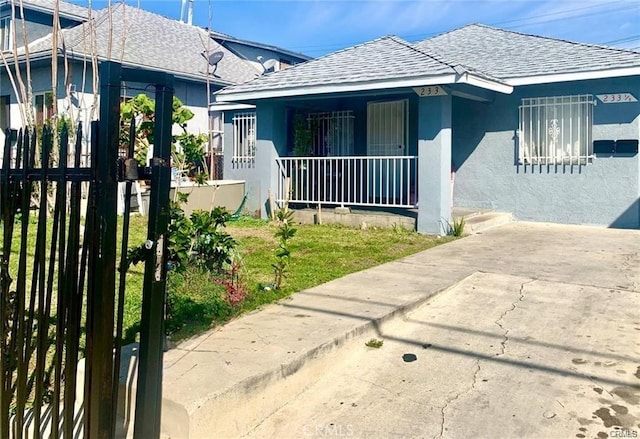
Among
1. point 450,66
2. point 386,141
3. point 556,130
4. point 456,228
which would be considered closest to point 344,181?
point 386,141

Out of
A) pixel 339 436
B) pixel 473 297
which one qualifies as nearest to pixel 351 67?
pixel 473 297

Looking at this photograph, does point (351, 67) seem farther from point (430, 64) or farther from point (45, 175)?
point (45, 175)

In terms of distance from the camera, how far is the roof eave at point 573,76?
31.5 feet

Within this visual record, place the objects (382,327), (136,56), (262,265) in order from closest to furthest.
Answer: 1. (382,327)
2. (262,265)
3. (136,56)

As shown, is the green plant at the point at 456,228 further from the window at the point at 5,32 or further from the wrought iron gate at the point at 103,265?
the window at the point at 5,32

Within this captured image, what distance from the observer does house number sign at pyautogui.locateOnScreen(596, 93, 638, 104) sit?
9969 millimetres

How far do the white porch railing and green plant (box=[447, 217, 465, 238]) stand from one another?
4.44 feet

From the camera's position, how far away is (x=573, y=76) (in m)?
10.0

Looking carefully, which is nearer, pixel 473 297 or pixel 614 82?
pixel 473 297

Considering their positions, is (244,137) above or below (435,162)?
above

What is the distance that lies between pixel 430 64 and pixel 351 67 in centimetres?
198

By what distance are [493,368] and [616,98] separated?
26.7 ft

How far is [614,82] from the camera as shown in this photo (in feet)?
33.0

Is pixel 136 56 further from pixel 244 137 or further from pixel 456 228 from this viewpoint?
pixel 456 228
